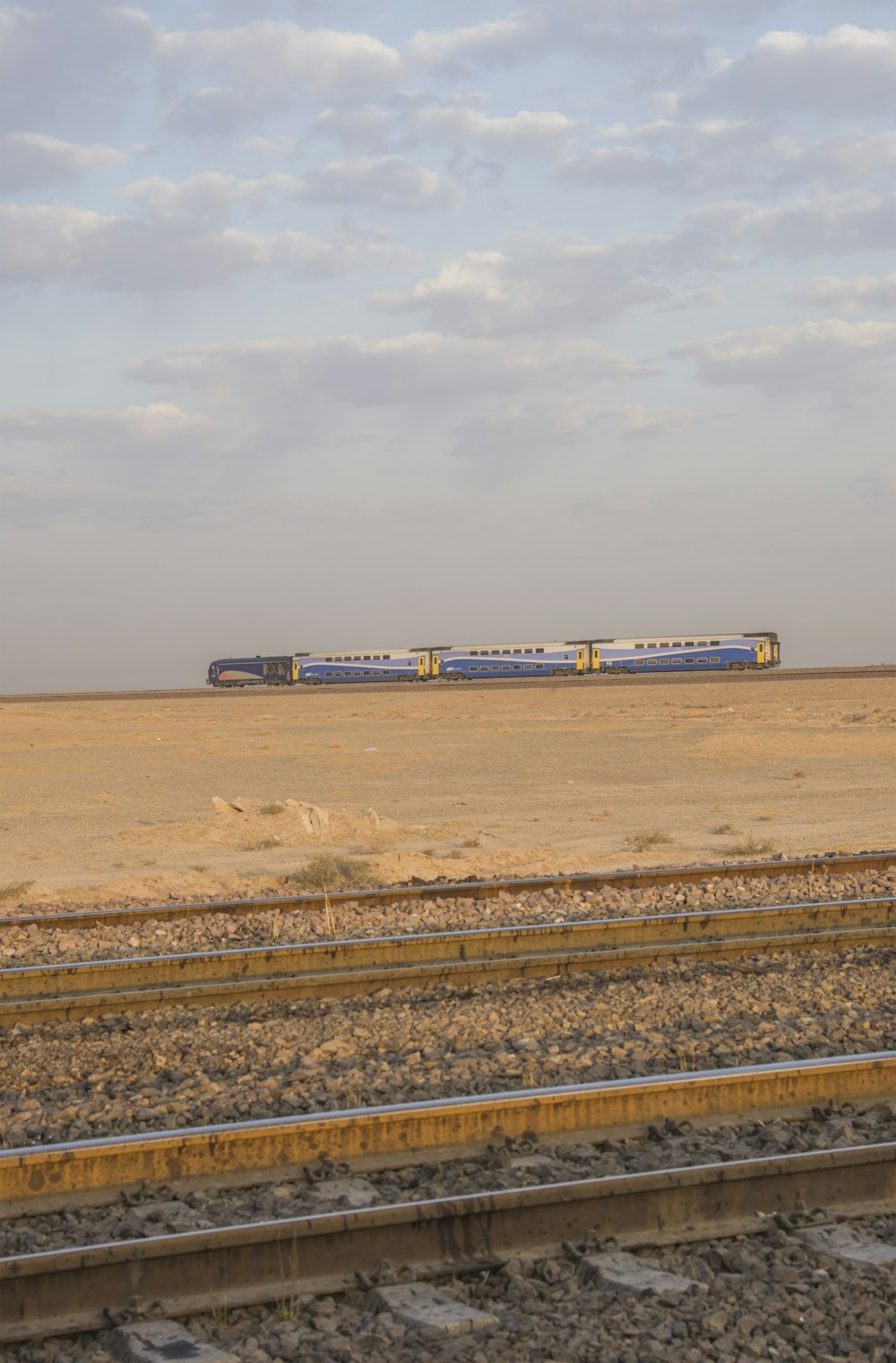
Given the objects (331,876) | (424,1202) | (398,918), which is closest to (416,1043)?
(424,1202)

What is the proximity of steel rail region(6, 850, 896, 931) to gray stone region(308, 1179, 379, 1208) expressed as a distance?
25.8ft

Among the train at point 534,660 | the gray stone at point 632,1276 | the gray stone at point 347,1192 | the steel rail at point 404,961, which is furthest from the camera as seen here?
the train at point 534,660

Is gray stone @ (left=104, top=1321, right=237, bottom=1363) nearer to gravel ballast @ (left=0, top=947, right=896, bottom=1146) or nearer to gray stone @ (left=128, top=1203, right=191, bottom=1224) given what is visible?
gray stone @ (left=128, top=1203, right=191, bottom=1224)

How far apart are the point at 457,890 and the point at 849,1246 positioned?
9.87m

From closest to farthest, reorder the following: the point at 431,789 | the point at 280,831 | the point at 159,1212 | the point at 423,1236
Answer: the point at 423,1236 → the point at 159,1212 → the point at 280,831 → the point at 431,789

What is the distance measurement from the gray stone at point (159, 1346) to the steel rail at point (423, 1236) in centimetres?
11

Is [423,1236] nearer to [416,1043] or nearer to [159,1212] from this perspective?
[159,1212]

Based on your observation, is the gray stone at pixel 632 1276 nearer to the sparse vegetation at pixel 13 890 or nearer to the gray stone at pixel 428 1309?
the gray stone at pixel 428 1309

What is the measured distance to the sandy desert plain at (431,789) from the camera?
2103 cm

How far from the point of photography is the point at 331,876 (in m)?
18.1

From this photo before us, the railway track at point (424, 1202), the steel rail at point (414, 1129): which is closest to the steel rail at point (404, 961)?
the steel rail at point (414, 1129)

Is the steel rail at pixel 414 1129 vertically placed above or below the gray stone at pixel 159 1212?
above

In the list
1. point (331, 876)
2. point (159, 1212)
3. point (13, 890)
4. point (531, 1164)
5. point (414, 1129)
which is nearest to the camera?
point (159, 1212)

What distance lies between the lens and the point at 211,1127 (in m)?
6.98
